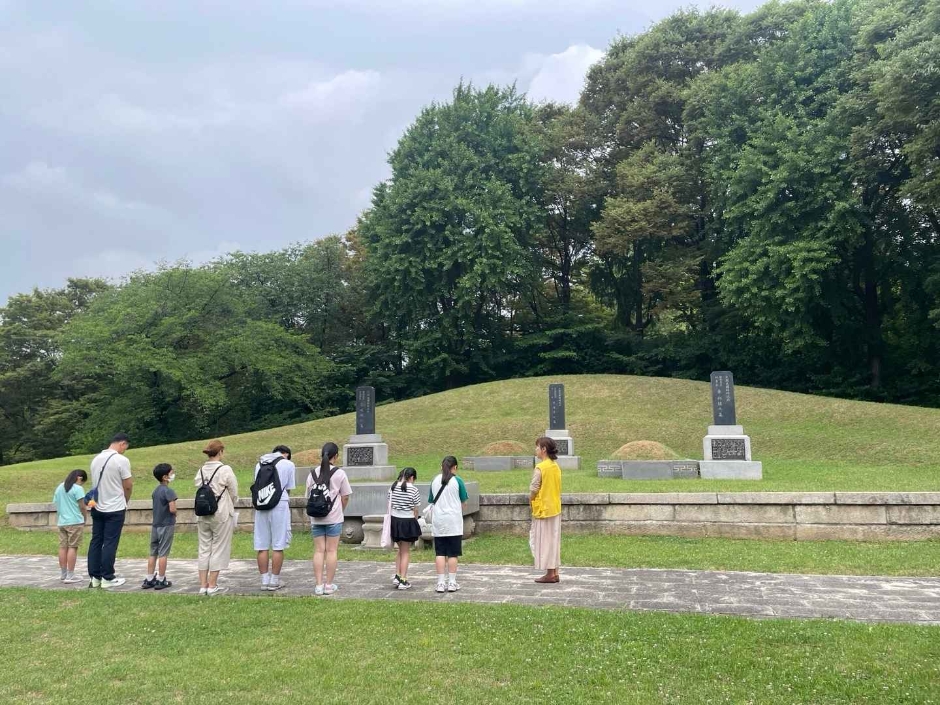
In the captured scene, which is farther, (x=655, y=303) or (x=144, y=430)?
(x=655, y=303)

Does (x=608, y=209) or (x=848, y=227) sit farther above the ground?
(x=608, y=209)

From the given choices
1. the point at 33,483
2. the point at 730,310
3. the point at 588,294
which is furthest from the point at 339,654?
the point at 588,294

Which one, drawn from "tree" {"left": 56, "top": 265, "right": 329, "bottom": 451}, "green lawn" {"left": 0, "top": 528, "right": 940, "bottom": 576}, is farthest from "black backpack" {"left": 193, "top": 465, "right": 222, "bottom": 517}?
"tree" {"left": 56, "top": 265, "right": 329, "bottom": 451}

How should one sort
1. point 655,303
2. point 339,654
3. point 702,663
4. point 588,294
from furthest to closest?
1. point 588,294
2. point 655,303
3. point 339,654
4. point 702,663

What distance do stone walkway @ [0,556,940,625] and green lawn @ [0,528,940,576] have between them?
39cm

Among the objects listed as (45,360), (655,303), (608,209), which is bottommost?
(45,360)

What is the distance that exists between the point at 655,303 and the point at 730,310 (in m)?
5.16

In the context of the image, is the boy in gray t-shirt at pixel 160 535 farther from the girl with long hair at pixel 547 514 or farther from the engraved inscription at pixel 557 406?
the engraved inscription at pixel 557 406

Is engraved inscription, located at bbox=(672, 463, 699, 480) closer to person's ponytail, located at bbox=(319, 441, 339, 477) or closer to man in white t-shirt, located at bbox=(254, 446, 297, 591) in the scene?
person's ponytail, located at bbox=(319, 441, 339, 477)

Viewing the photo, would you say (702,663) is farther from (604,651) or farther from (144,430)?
(144,430)

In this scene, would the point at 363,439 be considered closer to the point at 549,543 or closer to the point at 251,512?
the point at 251,512

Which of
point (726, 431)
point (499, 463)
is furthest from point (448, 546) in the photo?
point (499, 463)

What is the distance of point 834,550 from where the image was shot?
28.1 feet

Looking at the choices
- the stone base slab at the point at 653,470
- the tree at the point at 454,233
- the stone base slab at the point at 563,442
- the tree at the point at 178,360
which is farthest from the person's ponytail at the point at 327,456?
the tree at the point at 454,233
